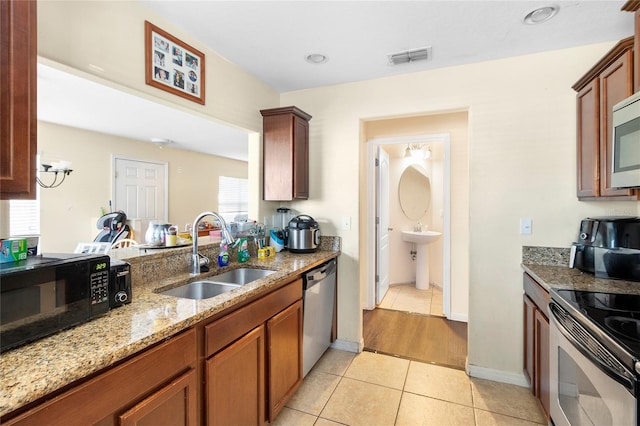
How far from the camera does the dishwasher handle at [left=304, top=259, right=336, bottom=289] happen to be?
2.16 metres

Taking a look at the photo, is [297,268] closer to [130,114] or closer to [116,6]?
[116,6]

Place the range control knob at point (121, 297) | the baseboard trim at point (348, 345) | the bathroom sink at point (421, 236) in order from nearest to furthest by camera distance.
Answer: the range control knob at point (121, 297)
the baseboard trim at point (348, 345)
the bathroom sink at point (421, 236)

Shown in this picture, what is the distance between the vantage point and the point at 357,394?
82.9 inches

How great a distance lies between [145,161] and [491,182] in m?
5.03

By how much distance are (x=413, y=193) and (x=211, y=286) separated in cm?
359

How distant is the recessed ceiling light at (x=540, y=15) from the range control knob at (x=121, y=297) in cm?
257

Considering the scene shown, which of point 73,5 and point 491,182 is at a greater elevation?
point 73,5

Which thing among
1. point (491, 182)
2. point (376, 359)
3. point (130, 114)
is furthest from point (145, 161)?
point (491, 182)

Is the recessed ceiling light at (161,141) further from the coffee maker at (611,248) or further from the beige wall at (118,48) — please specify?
the coffee maker at (611,248)

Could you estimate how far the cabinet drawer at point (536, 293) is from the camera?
1.71 m

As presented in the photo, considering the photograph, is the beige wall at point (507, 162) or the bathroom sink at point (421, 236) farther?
the bathroom sink at point (421, 236)

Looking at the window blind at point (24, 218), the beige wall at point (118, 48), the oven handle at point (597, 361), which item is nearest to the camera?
the oven handle at point (597, 361)

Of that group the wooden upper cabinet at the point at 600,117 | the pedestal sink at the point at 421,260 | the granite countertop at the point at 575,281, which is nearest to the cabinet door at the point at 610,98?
the wooden upper cabinet at the point at 600,117

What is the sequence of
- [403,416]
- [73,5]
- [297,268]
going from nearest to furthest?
[73,5], [403,416], [297,268]
